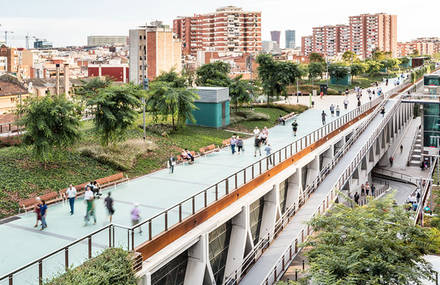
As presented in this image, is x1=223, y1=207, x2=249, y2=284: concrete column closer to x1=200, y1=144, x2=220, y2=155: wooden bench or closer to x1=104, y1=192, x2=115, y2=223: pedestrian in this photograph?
x1=104, y1=192, x2=115, y2=223: pedestrian

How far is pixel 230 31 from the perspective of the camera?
164000mm

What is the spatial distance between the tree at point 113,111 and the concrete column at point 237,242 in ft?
27.9

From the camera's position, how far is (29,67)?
5344 inches

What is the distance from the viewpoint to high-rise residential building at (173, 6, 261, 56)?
16275 centimetres

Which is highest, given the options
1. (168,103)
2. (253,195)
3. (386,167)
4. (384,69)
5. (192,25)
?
(192,25)

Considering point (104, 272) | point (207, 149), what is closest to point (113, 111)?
point (207, 149)

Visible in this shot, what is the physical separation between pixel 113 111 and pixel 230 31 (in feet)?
473

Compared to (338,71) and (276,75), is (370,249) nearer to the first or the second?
(276,75)

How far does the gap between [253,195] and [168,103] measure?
13554mm

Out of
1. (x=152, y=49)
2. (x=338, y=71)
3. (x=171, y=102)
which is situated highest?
(x=152, y=49)

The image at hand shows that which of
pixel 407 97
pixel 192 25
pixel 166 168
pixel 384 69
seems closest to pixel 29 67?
pixel 192 25

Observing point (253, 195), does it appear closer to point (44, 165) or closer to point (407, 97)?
point (44, 165)

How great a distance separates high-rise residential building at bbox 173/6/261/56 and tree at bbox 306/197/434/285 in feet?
486

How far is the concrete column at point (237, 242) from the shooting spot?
19578mm
